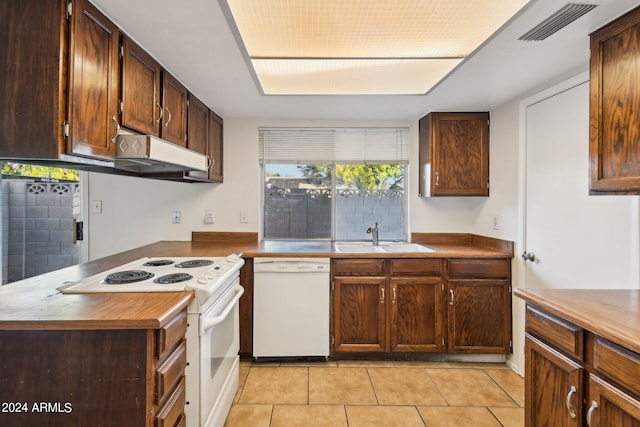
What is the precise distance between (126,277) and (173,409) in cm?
70

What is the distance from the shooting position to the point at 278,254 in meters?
2.56

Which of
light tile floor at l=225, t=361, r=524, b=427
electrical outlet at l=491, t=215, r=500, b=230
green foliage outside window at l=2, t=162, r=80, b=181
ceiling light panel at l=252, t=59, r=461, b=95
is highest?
ceiling light panel at l=252, t=59, r=461, b=95

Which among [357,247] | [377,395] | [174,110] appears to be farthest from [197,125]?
[377,395]

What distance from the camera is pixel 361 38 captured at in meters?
1.68

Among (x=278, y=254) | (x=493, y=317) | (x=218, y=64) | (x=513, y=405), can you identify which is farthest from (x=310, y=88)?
(x=513, y=405)

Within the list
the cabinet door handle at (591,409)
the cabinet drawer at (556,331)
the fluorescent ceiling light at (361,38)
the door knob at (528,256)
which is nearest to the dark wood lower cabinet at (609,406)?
the cabinet door handle at (591,409)

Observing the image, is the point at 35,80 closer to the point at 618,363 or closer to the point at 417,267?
the point at 618,363

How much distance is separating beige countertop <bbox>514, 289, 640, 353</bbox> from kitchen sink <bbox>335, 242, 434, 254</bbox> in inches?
52.6

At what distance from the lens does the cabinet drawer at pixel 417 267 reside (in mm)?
2598

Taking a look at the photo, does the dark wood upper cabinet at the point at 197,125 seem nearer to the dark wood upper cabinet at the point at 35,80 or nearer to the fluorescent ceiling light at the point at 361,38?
the fluorescent ceiling light at the point at 361,38

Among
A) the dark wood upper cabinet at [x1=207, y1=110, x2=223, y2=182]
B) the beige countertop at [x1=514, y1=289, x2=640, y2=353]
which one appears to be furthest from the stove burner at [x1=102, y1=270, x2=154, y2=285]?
the beige countertop at [x1=514, y1=289, x2=640, y2=353]

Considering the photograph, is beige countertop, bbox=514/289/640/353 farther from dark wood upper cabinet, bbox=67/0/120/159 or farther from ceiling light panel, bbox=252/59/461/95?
dark wood upper cabinet, bbox=67/0/120/159

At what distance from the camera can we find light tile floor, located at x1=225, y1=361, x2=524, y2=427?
1963 millimetres

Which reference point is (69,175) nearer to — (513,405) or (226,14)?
(226,14)
